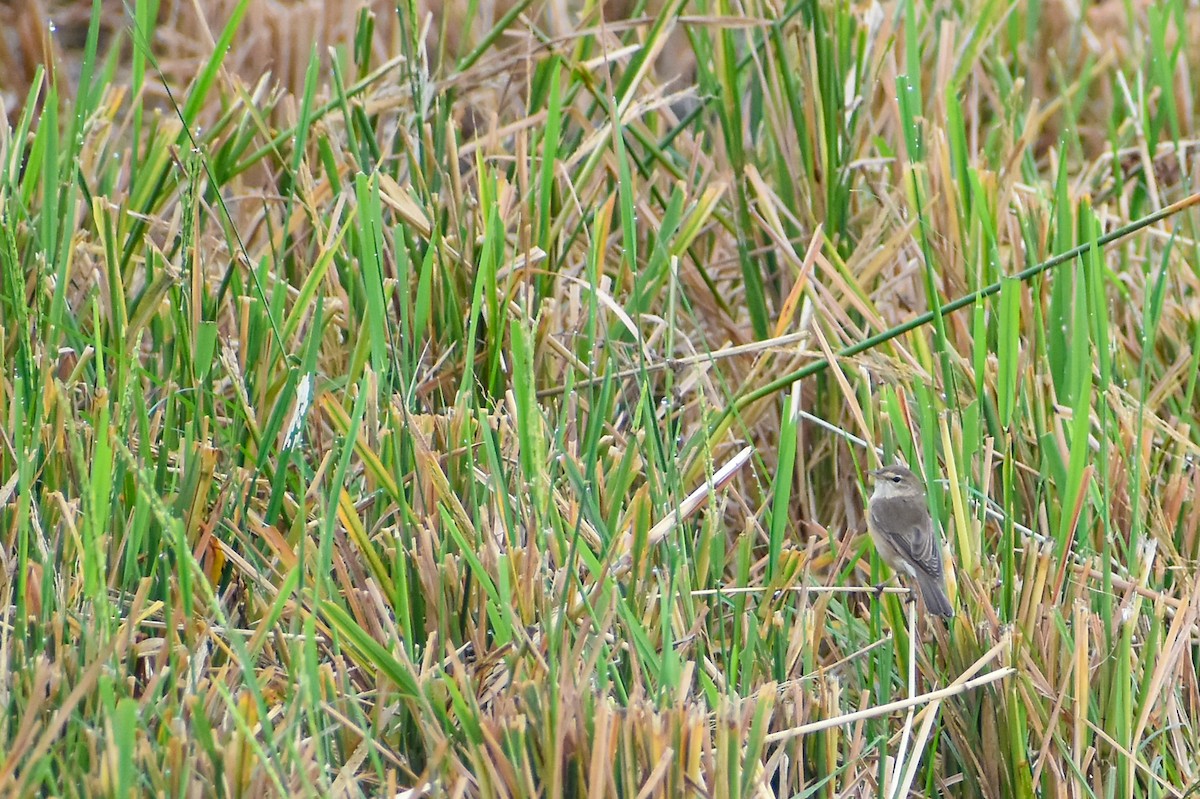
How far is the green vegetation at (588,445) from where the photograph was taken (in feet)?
4.89

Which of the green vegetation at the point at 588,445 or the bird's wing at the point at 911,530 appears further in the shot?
the bird's wing at the point at 911,530

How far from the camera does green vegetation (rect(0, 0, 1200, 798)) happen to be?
1491 mm

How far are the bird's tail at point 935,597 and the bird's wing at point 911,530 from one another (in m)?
0.01

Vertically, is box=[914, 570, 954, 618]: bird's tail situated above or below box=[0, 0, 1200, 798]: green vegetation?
below

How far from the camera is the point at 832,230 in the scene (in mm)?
2656

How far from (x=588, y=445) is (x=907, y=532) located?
47 cm

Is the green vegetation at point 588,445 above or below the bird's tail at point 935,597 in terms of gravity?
above

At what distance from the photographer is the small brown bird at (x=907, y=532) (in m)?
1.86

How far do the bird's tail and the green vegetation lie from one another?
0.04 metres

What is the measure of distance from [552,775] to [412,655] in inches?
12.4

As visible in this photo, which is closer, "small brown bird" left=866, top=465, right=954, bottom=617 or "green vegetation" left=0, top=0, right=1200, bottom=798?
"green vegetation" left=0, top=0, right=1200, bottom=798

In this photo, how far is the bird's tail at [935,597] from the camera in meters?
1.82

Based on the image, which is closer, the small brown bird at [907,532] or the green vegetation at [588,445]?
the green vegetation at [588,445]

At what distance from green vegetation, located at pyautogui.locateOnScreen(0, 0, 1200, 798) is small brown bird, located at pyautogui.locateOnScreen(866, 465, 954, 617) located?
0.12 ft
